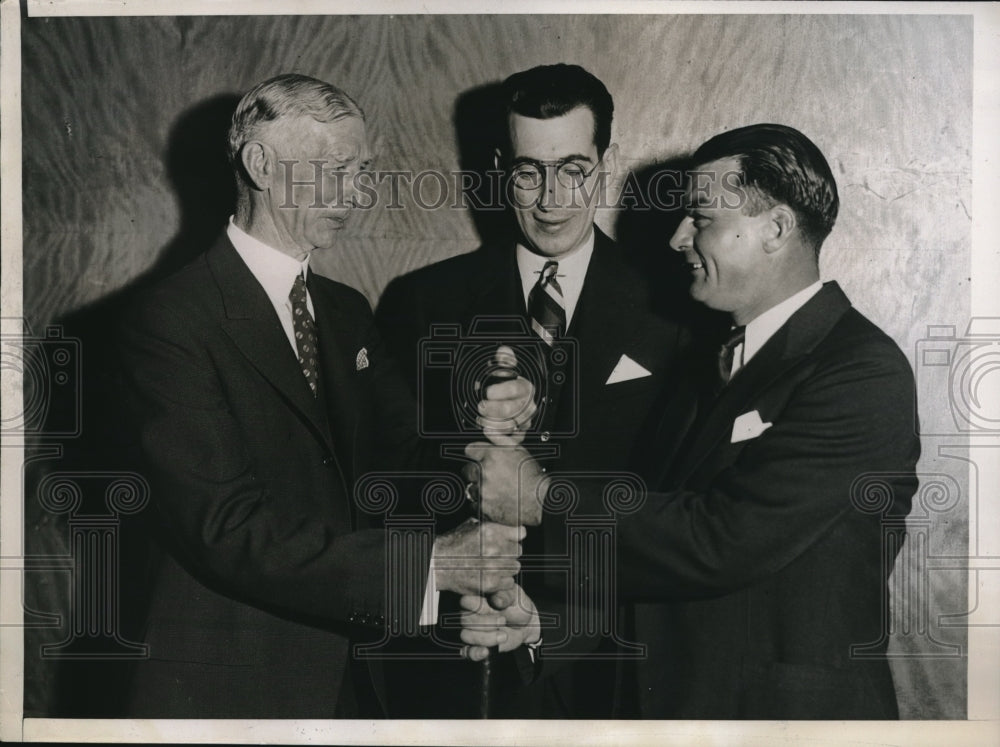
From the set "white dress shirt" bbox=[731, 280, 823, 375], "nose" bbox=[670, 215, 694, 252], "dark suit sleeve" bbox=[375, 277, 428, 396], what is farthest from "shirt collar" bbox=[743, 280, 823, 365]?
"dark suit sleeve" bbox=[375, 277, 428, 396]

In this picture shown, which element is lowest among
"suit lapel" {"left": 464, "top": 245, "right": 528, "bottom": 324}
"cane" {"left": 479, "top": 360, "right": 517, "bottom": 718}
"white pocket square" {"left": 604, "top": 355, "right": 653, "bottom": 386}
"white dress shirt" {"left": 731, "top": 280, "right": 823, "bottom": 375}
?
"cane" {"left": 479, "top": 360, "right": 517, "bottom": 718}

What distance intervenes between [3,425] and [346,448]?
95cm

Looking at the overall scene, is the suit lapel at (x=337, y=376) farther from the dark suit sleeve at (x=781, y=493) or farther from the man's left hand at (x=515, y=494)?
the dark suit sleeve at (x=781, y=493)

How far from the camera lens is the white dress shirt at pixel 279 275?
7.97 ft

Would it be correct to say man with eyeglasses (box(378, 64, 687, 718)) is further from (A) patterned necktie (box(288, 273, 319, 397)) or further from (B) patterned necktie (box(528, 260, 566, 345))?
(A) patterned necktie (box(288, 273, 319, 397))

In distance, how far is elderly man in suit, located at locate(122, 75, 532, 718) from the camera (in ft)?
7.85

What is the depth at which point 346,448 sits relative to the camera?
97.1 inches

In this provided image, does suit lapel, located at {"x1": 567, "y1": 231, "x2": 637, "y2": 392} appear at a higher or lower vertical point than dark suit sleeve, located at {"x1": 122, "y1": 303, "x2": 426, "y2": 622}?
higher

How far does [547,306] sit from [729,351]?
47 cm

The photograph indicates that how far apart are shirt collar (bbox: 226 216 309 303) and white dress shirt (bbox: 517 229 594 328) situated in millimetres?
577

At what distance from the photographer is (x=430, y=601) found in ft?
8.09

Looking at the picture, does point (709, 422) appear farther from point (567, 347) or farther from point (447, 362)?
point (447, 362)

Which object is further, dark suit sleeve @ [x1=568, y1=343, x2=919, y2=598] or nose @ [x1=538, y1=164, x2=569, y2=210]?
nose @ [x1=538, y1=164, x2=569, y2=210]

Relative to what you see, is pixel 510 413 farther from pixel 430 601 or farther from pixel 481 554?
pixel 430 601
